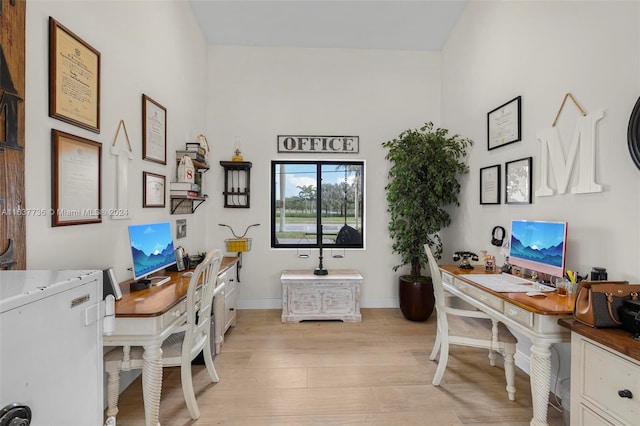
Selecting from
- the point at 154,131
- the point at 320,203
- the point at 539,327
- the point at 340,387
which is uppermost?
the point at 154,131

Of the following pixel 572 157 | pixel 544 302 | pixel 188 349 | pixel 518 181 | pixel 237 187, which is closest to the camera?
pixel 544 302

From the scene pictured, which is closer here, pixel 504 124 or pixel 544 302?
pixel 544 302

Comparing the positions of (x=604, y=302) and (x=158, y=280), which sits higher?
(x=604, y=302)

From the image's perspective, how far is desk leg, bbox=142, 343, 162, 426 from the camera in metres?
1.53

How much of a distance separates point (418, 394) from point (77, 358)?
2.11m

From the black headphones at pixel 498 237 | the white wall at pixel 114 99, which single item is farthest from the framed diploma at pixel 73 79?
the black headphones at pixel 498 237

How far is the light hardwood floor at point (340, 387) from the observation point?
187 centimetres

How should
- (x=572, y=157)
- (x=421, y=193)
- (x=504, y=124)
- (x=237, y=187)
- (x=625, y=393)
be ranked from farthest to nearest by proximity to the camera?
1. (x=237, y=187)
2. (x=421, y=193)
3. (x=504, y=124)
4. (x=572, y=157)
5. (x=625, y=393)

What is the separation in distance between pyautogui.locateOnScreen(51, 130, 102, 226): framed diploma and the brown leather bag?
2748mm

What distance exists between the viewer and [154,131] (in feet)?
8.24

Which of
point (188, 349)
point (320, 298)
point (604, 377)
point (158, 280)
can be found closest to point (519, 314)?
A: point (604, 377)

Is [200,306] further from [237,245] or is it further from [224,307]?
[237,245]

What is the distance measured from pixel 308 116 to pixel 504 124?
230 centimetres

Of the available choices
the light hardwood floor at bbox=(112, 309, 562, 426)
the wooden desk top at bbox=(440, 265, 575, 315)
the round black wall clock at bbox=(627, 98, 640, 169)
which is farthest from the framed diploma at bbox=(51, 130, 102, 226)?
the round black wall clock at bbox=(627, 98, 640, 169)
